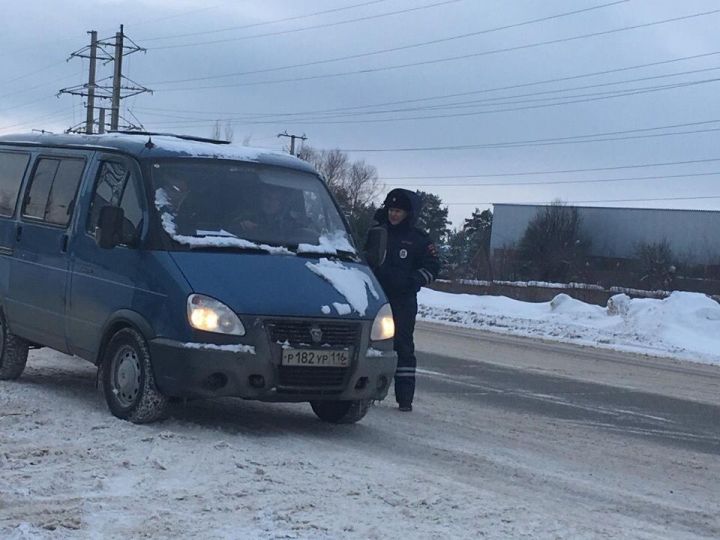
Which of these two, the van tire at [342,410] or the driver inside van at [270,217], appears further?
the van tire at [342,410]

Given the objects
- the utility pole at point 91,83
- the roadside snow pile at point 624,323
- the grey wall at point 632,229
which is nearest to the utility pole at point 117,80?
the utility pole at point 91,83

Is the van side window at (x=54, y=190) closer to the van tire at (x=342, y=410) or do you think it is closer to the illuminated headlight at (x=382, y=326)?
the van tire at (x=342, y=410)

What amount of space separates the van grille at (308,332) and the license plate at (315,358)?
0.06 m

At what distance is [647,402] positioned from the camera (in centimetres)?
1201

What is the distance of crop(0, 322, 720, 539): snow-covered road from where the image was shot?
5.37 metres

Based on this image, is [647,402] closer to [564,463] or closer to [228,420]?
[564,463]

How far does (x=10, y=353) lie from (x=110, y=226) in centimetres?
231

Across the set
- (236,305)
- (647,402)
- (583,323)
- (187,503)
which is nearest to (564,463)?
(236,305)

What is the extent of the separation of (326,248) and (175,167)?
129 cm

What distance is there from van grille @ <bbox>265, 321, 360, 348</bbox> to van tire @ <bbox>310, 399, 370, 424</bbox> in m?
0.78

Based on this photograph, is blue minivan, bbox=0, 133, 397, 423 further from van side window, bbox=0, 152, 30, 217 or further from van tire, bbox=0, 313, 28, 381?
van side window, bbox=0, 152, 30, 217

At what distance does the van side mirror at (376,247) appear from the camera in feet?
29.2

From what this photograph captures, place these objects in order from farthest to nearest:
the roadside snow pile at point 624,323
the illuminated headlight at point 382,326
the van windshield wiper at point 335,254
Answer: the roadside snow pile at point 624,323 < the van windshield wiper at point 335,254 < the illuminated headlight at point 382,326

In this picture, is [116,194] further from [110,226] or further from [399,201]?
[399,201]
